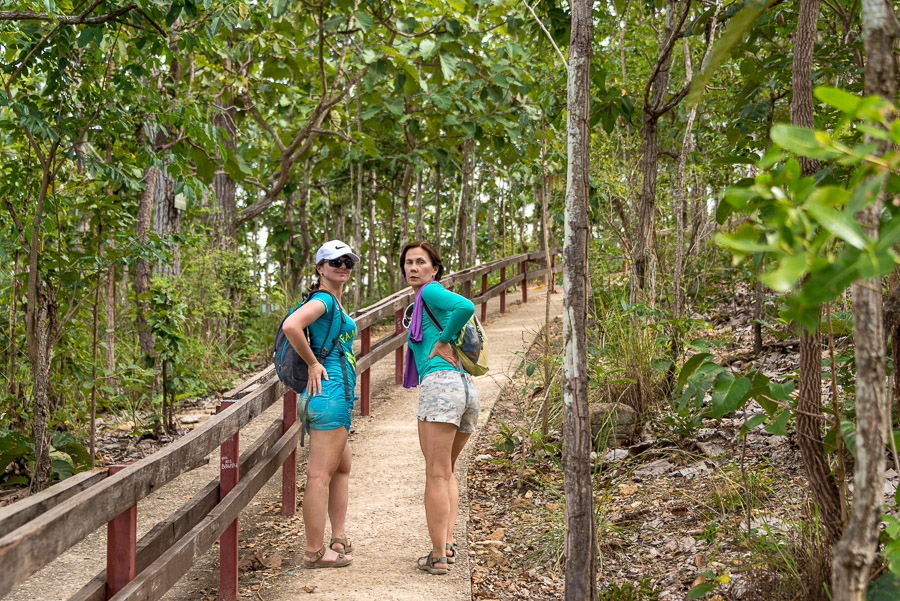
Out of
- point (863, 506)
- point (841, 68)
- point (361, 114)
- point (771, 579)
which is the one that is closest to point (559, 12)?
point (841, 68)

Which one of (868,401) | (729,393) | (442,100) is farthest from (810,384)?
(442,100)

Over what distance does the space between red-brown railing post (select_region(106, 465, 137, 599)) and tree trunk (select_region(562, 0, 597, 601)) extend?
1.67m

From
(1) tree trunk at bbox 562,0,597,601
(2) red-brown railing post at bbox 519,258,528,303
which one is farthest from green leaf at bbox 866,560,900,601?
(2) red-brown railing post at bbox 519,258,528,303

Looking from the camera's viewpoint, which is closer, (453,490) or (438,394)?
(438,394)

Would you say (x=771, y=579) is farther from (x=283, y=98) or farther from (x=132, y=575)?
Result: (x=283, y=98)

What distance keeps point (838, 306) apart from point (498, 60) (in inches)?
230

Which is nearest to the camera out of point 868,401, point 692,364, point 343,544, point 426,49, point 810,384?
point 868,401

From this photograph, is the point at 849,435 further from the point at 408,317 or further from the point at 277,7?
the point at 277,7

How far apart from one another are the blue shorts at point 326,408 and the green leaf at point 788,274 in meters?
3.08

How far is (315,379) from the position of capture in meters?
3.97

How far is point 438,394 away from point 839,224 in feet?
9.33

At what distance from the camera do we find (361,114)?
32.7 feet

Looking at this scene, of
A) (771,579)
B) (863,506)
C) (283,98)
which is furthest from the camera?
(283,98)

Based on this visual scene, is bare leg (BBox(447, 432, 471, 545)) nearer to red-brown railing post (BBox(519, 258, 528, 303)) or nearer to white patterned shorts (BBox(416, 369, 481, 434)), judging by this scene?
white patterned shorts (BBox(416, 369, 481, 434))
